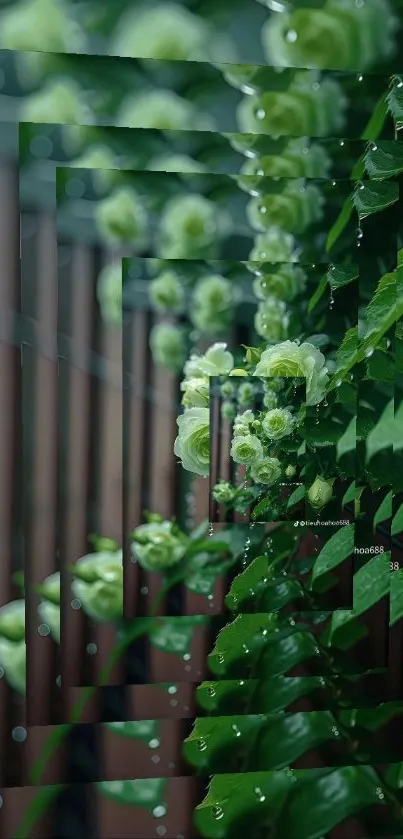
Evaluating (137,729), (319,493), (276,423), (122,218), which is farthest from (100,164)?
(137,729)

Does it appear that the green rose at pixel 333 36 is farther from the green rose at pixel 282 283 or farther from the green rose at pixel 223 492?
the green rose at pixel 223 492

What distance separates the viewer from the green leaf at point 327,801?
1050 mm

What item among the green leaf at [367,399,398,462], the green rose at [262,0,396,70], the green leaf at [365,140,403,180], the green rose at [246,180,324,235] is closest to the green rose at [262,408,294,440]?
the green leaf at [367,399,398,462]

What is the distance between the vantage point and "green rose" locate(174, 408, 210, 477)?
101 centimetres

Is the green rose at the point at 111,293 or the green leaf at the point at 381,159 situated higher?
the green leaf at the point at 381,159

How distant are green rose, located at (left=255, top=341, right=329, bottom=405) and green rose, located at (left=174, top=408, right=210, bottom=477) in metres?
0.09

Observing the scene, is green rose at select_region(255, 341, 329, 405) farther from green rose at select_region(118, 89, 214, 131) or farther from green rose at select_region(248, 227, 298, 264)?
green rose at select_region(118, 89, 214, 131)

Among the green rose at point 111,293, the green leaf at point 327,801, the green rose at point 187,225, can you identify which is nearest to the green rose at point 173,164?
the green rose at point 187,225

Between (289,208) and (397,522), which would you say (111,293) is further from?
(397,522)

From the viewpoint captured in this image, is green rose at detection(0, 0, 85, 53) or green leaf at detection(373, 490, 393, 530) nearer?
green rose at detection(0, 0, 85, 53)

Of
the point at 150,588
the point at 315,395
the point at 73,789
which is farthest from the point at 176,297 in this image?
the point at 73,789

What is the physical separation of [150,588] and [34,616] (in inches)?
5.9

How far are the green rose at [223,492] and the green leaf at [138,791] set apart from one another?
374mm

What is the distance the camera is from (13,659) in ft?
3.31
